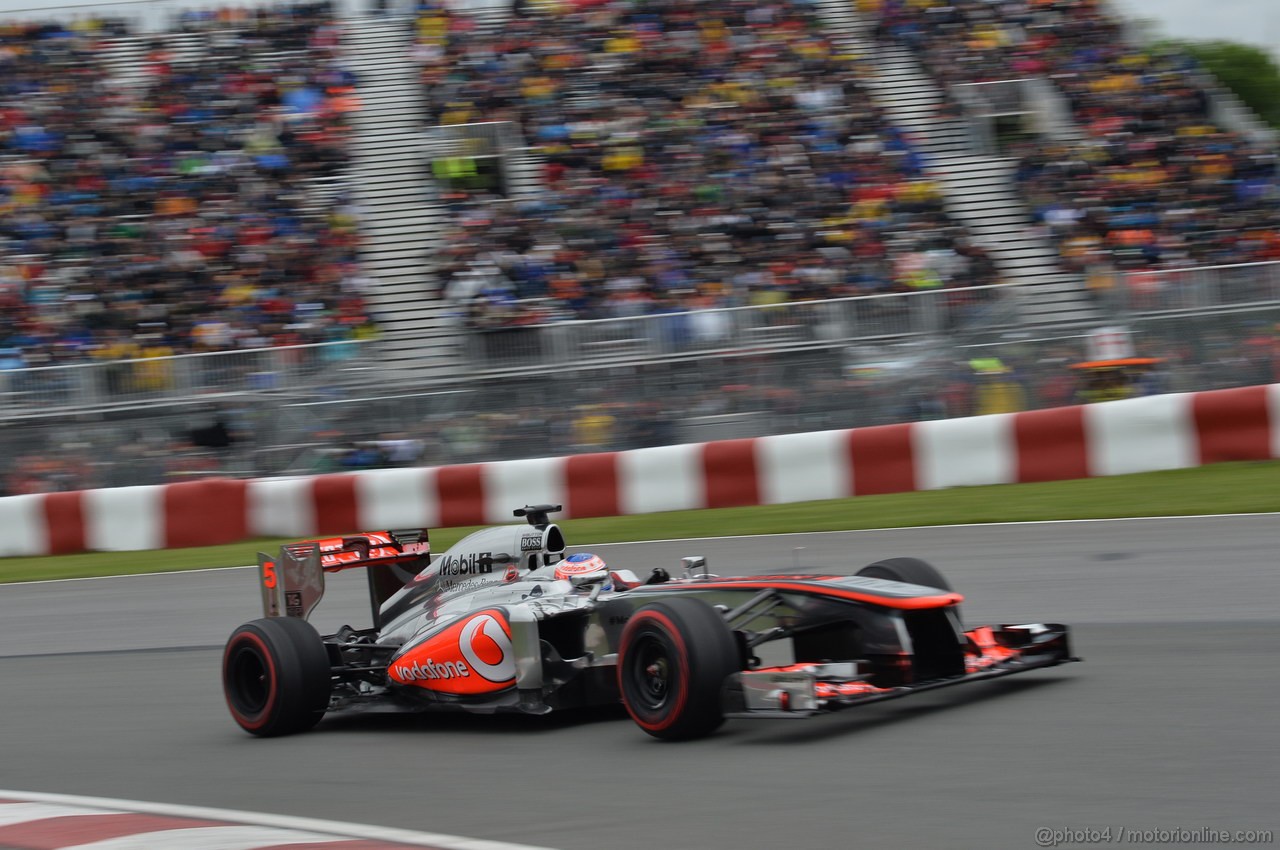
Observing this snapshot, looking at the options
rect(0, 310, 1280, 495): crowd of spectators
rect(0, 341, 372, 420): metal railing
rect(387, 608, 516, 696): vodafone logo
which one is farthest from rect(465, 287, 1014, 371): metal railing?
rect(387, 608, 516, 696): vodafone logo

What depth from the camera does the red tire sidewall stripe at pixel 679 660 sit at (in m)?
5.05

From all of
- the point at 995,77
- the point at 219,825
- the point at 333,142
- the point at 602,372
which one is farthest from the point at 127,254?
the point at 219,825

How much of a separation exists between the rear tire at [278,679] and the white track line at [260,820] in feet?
3.27

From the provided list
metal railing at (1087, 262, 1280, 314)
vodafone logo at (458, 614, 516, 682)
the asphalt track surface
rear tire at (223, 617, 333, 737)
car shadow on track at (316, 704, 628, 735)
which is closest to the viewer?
the asphalt track surface

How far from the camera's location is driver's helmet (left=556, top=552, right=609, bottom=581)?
6070mm

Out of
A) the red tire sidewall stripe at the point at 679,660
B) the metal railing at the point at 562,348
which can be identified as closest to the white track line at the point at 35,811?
the red tire sidewall stripe at the point at 679,660

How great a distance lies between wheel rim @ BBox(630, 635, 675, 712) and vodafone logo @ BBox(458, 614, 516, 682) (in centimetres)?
69

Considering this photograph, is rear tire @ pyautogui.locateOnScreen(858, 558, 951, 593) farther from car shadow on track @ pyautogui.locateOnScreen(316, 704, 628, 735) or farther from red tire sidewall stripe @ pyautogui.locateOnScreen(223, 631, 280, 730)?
red tire sidewall stripe @ pyautogui.locateOnScreen(223, 631, 280, 730)

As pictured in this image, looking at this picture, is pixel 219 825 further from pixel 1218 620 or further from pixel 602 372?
pixel 602 372

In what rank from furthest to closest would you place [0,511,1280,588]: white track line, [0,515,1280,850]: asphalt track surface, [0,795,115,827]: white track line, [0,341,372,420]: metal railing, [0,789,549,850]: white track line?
[0,341,372,420]: metal railing
[0,511,1280,588]: white track line
[0,795,115,827]: white track line
[0,789,549,850]: white track line
[0,515,1280,850]: asphalt track surface

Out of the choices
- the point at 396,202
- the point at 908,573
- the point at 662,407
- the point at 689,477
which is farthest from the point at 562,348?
the point at 908,573

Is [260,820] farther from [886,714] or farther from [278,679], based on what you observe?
[886,714]

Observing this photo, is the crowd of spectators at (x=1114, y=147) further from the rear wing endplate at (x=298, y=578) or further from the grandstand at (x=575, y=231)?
the rear wing endplate at (x=298, y=578)

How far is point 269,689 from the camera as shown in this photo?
639 cm
